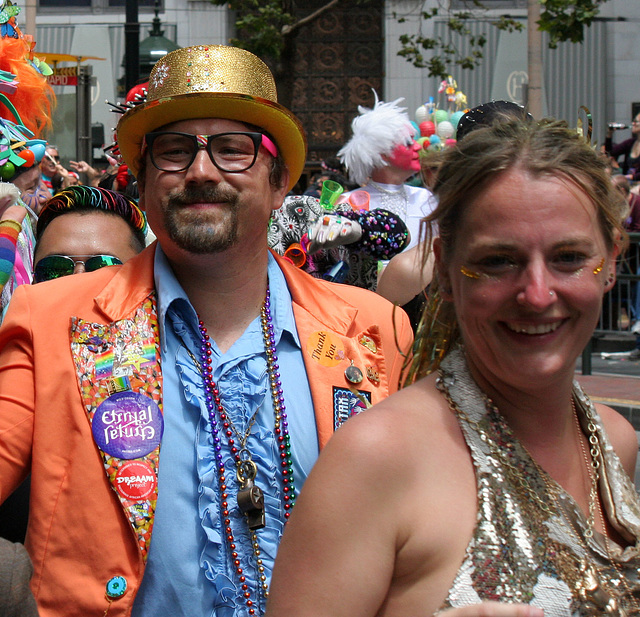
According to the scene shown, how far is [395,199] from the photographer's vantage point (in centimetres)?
620

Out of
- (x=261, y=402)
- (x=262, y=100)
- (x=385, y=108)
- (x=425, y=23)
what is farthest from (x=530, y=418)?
(x=425, y=23)

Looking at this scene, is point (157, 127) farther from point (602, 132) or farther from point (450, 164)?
point (602, 132)

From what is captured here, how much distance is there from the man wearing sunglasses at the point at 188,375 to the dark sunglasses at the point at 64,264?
0.46m

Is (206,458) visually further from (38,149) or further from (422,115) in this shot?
(422,115)

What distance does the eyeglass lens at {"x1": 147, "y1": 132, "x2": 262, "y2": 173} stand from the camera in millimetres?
2438

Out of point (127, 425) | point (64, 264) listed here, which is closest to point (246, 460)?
point (127, 425)

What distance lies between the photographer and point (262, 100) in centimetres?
251

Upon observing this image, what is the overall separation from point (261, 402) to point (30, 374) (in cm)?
55

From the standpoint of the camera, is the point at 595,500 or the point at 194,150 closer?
the point at 595,500

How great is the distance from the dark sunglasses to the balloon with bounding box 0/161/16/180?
0.36m

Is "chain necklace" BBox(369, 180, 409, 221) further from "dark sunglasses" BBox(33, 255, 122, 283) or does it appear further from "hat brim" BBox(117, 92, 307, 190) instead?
"hat brim" BBox(117, 92, 307, 190)

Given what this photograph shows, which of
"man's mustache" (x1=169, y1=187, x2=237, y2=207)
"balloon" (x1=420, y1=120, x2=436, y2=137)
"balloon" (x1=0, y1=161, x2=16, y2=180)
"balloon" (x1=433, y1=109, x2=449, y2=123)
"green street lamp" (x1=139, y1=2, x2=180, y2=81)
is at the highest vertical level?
"green street lamp" (x1=139, y1=2, x2=180, y2=81)

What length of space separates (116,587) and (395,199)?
4.49 metres

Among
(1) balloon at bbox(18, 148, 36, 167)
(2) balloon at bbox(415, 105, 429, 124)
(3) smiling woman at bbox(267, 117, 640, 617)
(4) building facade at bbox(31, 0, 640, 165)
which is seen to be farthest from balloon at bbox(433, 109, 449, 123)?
(4) building facade at bbox(31, 0, 640, 165)
